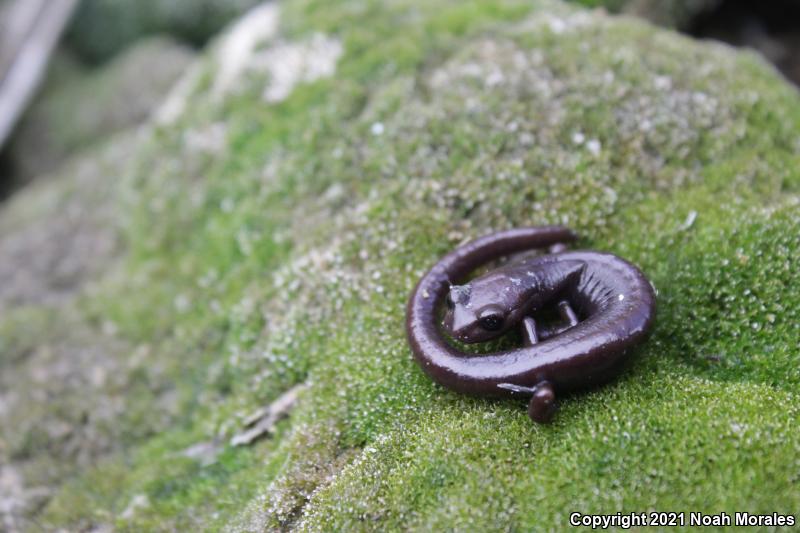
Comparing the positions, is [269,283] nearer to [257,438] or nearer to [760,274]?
[257,438]

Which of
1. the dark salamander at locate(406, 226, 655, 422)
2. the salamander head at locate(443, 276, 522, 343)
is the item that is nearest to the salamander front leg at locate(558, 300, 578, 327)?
the dark salamander at locate(406, 226, 655, 422)

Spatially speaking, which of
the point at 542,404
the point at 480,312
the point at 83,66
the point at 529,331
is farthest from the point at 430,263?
the point at 83,66

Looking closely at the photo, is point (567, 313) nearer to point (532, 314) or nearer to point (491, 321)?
point (532, 314)

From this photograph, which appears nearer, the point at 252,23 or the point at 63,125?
the point at 252,23

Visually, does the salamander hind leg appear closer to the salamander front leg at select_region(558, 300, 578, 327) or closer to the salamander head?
the salamander head

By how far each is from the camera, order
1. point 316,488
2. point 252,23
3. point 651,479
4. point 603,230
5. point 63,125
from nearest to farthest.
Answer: point 651,479
point 316,488
point 603,230
point 252,23
point 63,125

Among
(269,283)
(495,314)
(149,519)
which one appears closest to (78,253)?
(269,283)

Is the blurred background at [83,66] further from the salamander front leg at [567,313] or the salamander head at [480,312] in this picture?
the salamander front leg at [567,313]
